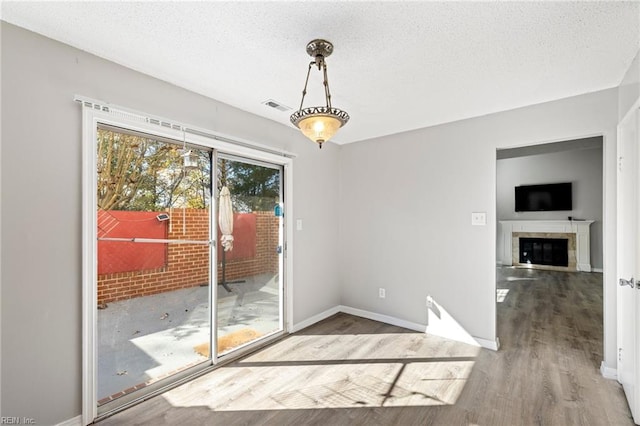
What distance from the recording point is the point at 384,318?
3961mm

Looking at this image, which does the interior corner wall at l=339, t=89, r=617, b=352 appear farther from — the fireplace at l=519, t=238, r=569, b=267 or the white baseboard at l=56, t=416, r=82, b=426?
the fireplace at l=519, t=238, r=569, b=267

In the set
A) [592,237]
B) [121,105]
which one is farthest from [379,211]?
[592,237]

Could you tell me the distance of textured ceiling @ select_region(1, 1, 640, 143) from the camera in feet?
5.29

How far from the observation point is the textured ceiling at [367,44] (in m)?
1.61

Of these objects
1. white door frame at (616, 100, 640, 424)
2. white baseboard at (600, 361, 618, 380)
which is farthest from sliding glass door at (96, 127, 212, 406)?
white baseboard at (600, 361, 618, 380)

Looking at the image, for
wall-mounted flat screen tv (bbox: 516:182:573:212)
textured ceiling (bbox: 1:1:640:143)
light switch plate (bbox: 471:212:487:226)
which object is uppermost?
textured ceiling (bbox: 1:1:640:143)

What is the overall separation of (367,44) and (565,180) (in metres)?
7.82

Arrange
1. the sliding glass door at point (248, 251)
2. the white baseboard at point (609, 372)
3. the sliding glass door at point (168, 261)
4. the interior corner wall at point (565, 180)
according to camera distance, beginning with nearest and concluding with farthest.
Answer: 1. the sliding glass door at point (168, 261)
2. the white baseboard at point (609, 372)
3. the sliding glass door at point (248, 251)
4. the interior corner wall at point (565, 180)

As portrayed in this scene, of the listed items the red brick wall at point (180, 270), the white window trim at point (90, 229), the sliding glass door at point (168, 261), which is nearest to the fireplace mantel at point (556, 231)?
the sliding glass door at point (168, 261)

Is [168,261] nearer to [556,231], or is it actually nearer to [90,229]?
[90,229]

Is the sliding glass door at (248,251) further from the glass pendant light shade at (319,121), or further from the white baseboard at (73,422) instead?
the glass pendant light shade at (319,121)

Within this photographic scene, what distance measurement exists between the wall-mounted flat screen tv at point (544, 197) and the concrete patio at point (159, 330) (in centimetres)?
759

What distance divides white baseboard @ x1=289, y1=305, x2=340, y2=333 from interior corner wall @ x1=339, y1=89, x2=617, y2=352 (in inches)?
9.4

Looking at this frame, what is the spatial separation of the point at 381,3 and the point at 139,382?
10.1ft
